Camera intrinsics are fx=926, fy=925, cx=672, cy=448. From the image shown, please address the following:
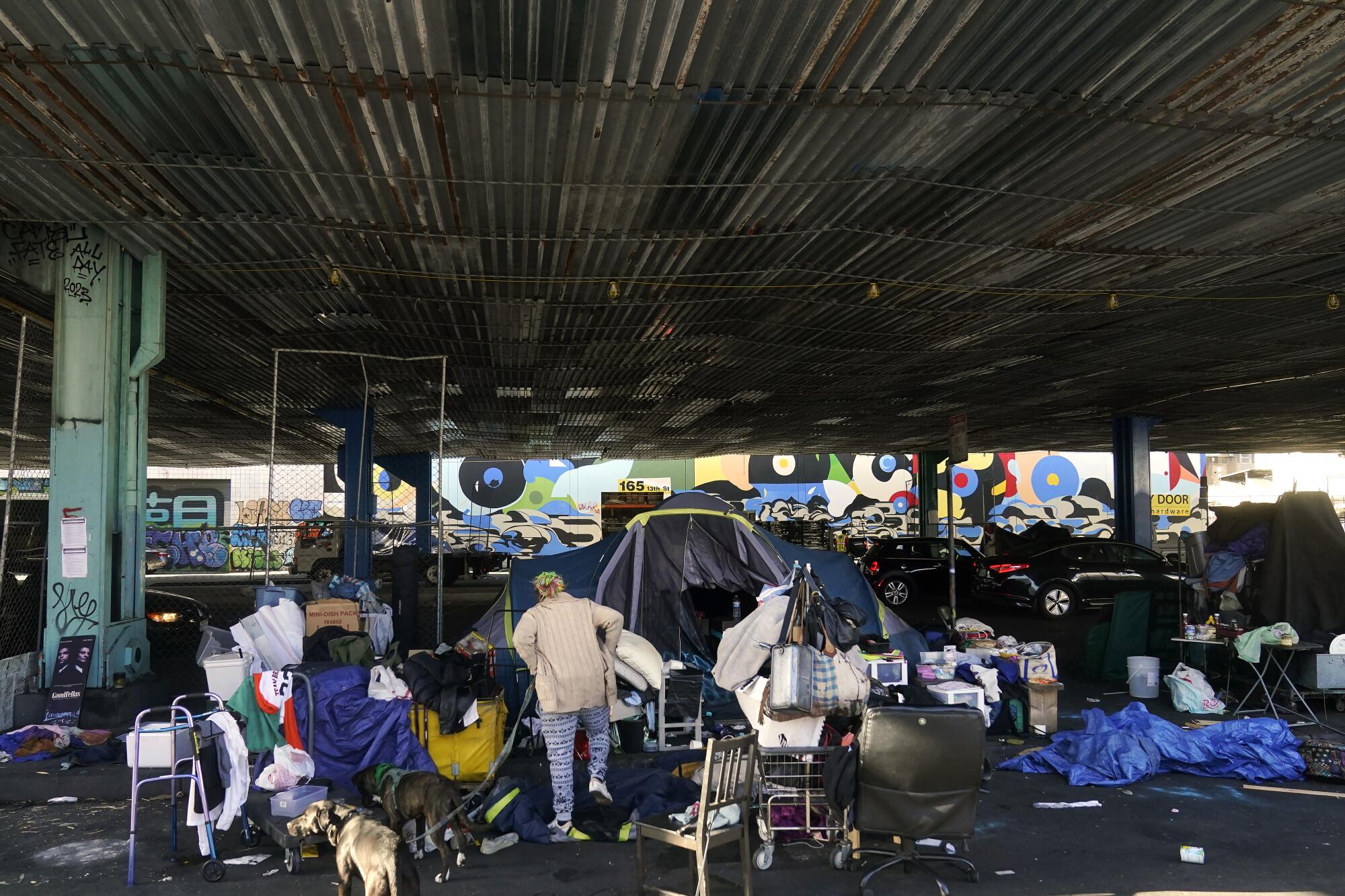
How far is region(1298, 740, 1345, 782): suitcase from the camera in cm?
671

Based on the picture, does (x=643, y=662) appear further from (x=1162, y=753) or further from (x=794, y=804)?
(x=1162, y=753)

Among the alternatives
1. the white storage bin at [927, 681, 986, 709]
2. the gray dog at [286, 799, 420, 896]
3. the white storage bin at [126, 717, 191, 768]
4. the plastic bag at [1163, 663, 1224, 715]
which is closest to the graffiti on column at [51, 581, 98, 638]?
the white storage bin at [126, 717, 191, 768]

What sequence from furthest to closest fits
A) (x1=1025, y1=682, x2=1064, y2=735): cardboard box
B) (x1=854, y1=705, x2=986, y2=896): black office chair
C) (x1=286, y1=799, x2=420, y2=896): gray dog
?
(x1=1025, y1=682, x2=1064, y2=735): cardboard box, (x1=854, y1=705, x2=986, y2=896): black office chair, (x1=286, y1=799, x2=420, y2=896): gray dog

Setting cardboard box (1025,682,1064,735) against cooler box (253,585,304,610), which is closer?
cardboard box (1025,682,1064,735)

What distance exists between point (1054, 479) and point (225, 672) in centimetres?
3783

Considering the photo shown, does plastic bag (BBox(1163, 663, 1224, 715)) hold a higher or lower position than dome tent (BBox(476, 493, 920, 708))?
lower

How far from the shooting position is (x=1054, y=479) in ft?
129

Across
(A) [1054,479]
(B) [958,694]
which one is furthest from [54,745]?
(A) [1054,479]

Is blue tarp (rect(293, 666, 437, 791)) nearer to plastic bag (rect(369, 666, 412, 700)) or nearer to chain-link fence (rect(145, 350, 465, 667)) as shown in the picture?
A: plastic bag (rect(369, 666, 412, 700))

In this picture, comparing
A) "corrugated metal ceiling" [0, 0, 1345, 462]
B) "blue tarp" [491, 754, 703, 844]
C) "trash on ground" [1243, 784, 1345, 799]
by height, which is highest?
"corrugated metal ceiling" [0, 0, 1345, 462]

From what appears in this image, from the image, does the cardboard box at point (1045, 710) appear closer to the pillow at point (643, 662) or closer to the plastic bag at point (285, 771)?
the pillow at point (643, 662)

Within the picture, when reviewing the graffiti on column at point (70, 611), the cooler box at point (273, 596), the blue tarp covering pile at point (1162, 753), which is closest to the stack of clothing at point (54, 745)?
the graffiti on column at point (70, 611)

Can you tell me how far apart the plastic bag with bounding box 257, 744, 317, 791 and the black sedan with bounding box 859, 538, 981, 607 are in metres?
14.4

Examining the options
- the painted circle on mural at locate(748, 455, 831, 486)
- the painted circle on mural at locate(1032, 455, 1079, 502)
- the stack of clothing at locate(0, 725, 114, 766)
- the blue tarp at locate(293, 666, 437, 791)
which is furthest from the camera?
the painted circle on mural at locate(1032, 455, 1079, 502)
